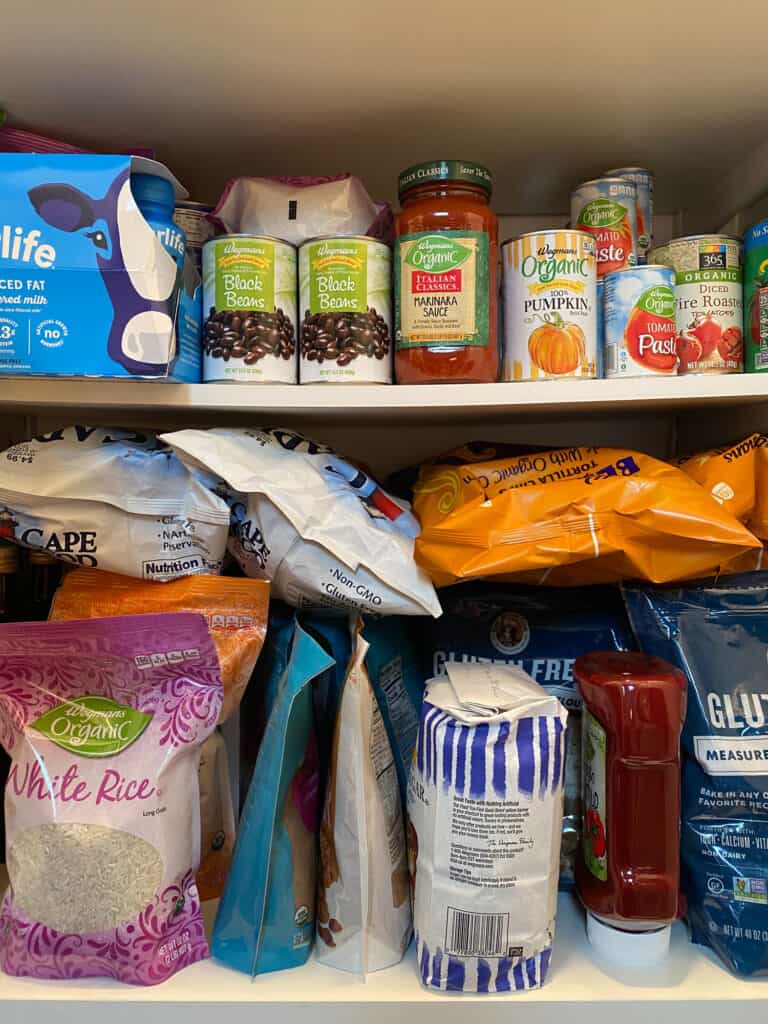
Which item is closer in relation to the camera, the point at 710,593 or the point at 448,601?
the point at 710,593

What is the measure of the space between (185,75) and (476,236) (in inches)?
11.9

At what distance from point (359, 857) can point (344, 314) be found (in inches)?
19.7

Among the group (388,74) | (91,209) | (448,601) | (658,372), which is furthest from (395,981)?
(388,74)

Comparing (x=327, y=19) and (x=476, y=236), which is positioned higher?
(x=327, y=19)

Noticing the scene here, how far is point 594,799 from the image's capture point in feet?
2.37

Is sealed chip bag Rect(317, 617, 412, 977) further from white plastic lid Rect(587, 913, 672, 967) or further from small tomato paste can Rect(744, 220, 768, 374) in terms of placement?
small tomato paste can Rect(744, 220, 768, 374)

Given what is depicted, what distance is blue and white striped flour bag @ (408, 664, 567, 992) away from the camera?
64 cm

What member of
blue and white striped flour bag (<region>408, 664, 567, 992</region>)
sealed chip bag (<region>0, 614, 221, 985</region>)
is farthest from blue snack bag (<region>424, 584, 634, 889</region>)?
sealed chip bag (<region>0, 614, 221, 985</region>)

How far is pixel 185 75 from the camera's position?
70 centimetres

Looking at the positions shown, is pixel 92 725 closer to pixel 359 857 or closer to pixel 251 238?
pixel 359 857

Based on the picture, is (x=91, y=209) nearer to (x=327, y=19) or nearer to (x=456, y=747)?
(x=327, y=19)

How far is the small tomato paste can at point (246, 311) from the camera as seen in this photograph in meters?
0.72

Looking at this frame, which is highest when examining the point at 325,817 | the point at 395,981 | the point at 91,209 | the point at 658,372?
the point at 91,209

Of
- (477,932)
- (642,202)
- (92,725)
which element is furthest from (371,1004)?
(642,202)
